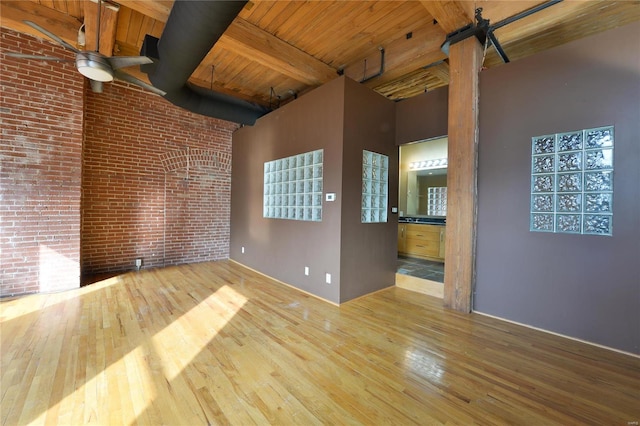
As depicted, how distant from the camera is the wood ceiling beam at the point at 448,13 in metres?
2.61

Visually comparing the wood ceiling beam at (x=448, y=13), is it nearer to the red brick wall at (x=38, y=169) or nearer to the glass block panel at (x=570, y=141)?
the glass block panel at (x=570, y=141)

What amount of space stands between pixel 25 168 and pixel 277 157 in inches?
129

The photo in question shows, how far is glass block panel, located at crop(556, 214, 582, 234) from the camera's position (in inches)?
96.7

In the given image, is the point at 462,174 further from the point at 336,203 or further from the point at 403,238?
the point at 403,238

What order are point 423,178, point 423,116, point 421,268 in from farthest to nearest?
point 423,178
point 421,268
point 423,116

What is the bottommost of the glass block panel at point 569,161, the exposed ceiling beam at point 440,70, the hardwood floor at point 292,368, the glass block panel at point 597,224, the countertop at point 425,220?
the hardwood floor at point 292,368

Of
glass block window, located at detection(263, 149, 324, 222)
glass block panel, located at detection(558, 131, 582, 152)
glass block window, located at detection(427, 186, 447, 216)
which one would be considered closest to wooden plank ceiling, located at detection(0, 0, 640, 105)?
glass block panel, located at detection(558, 131, 582, 152)

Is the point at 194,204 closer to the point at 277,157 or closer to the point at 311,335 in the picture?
the point at 277,157

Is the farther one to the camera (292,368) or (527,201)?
(527,201)

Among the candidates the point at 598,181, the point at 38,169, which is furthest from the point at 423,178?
the point at 38,169

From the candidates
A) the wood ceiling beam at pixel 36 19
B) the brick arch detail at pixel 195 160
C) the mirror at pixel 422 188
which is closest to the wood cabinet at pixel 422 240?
the mirror at pixel 422 188

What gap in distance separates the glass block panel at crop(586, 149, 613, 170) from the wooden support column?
0.92 meters

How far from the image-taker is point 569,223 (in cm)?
250

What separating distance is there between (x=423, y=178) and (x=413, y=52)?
2968mm
